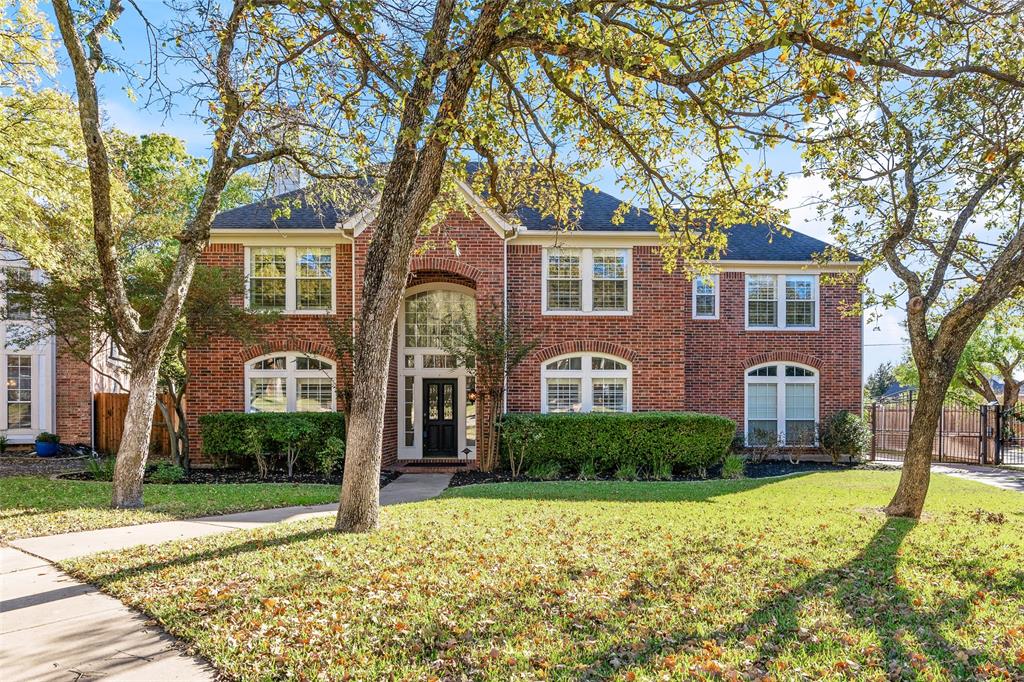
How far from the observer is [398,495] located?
1111 cm

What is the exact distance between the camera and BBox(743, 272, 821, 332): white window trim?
17422 millimetres

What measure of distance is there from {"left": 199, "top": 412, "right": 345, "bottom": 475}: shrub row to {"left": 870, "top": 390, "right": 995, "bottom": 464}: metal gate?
14.4 metres

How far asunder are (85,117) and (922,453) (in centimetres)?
1213

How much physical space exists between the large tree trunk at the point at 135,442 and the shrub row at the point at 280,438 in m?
4.42

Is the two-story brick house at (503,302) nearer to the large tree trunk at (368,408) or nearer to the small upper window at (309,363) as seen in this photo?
the small upper window at (309,363)

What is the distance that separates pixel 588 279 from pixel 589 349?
1706 mm

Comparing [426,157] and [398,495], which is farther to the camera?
[398,495]

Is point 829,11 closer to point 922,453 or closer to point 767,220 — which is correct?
point 767,220

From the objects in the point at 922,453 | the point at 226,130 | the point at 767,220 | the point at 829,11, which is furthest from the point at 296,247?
the point at 922,453

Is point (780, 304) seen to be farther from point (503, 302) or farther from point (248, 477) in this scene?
point (248, 477)

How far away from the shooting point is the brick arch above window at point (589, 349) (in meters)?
15.1

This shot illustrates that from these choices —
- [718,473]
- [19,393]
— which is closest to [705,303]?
[718,473]

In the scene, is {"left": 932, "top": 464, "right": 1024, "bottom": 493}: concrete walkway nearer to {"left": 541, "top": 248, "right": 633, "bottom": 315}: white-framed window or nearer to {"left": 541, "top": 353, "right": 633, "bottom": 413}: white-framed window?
{"left": 541, "top": 353, "right": 633, "bottom": 413}: white-framed window

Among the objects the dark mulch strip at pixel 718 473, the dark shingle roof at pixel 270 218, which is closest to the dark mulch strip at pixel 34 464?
the dark shingle roof at pixel 270 218
